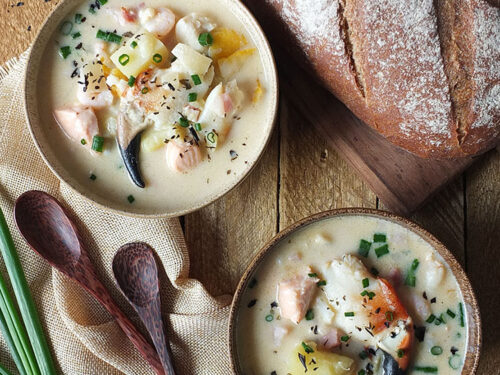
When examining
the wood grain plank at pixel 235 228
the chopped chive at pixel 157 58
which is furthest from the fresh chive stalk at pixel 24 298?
the chopped chive at pixel 157 58

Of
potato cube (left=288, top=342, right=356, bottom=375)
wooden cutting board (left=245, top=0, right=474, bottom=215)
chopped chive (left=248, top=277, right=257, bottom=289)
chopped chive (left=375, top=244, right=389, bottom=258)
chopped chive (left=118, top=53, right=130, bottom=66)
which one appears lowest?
potato cube (left=288, top=342, right=356, bottom=375)

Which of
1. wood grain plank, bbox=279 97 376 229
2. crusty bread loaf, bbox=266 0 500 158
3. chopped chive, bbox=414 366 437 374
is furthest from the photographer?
wood grain plank, bbox=279 97 376 229

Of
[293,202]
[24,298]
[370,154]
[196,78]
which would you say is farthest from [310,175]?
[24,298]

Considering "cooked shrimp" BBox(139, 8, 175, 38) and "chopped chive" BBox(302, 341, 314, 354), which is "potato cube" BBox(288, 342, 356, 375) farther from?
"cooked shrimp" BBox(139, 8, 175, 38)

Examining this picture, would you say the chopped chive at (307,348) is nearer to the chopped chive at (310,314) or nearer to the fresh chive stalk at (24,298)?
the chopped chive at (310,314)

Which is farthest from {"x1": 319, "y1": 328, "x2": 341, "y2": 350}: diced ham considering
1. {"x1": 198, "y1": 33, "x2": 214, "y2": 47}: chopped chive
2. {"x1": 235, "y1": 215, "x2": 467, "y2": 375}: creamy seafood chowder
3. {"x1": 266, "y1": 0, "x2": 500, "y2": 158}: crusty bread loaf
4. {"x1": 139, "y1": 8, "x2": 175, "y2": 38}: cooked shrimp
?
{"x1": 139, "y1": 8, "x2": 175, "y2": 38}: cooked shrimp

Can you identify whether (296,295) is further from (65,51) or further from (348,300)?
(65,51)
